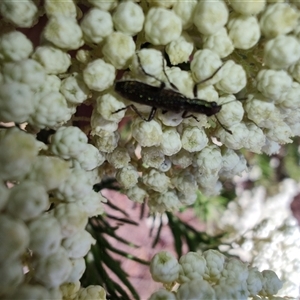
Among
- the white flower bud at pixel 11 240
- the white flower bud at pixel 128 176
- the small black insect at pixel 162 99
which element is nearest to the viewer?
the white flower bud at pixel 11 240

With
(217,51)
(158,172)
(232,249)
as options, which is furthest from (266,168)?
(217,51)

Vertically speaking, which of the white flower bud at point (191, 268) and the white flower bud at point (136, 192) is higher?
the white flower bud at point (191, 268)

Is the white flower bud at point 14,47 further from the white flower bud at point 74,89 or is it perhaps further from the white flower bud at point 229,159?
the white flower bud at point 229,159

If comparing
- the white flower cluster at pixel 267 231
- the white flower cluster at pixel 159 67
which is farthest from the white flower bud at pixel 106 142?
the white flower cluster at pixel 267 231

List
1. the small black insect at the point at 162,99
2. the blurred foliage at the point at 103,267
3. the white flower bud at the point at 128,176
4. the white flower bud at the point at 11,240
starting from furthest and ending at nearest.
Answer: the blurred foliage at the point at 103,267 < the white flower bud at the point at 128,176 < the small black insect at the point at 162,99 < the white flower bud at the point at 11,240

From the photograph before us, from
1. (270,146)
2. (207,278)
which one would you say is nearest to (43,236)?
(207,278)

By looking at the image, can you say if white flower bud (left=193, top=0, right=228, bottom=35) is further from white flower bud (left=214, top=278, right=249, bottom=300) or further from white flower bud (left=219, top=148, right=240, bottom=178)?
white flower bud (left=214, top=278, right=249, bottom=300)
